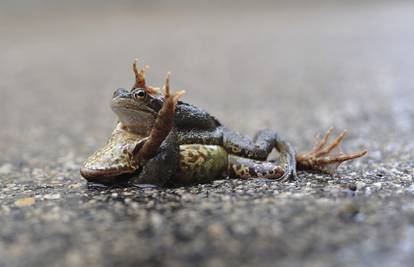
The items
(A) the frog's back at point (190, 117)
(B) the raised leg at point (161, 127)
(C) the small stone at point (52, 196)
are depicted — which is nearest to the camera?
(B) the raised leg at point (161, 127)

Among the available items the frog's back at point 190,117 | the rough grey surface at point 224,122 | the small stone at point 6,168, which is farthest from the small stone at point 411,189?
the small stone at point 6,168

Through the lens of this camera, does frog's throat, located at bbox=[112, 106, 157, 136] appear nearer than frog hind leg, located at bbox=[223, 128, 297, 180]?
Yes

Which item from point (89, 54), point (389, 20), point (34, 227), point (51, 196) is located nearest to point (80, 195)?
point (51, 196)

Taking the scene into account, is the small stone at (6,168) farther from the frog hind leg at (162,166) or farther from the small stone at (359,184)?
the small stone at (359,184)

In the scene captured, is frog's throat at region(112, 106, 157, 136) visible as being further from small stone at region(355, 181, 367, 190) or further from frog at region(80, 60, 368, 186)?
small stone at region(355, 181, 367, 190)

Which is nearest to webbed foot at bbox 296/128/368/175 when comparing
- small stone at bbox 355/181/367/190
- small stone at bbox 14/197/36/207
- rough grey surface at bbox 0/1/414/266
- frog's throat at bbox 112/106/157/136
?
rough grey surface at bbox 0/1/414/266

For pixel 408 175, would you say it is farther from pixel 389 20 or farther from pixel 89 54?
pixel 389 20
